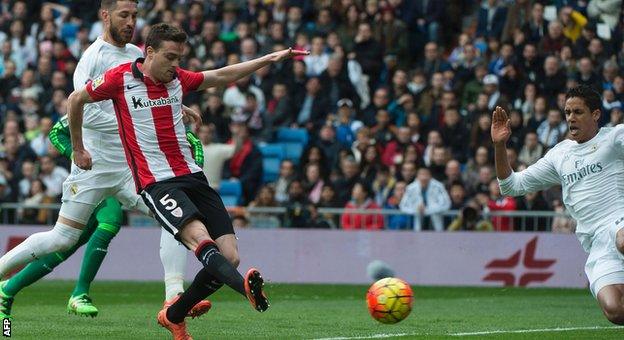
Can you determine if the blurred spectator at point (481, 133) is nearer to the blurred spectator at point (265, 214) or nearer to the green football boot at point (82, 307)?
the blurred spectator at point (265, 214)

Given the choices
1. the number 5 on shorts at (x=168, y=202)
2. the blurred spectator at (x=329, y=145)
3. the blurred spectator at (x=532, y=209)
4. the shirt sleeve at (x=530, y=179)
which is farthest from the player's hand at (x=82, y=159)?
the blurred spectator at (x=329, y=145)

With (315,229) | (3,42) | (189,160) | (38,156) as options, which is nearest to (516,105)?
(315,229)

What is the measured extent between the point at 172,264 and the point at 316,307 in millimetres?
3336

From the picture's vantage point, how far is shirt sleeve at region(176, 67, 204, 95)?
1030cm

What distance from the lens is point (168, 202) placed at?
32.0ft

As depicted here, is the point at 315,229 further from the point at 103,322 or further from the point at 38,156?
the point at 103,322

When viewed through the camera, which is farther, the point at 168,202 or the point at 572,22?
the point at 572,22

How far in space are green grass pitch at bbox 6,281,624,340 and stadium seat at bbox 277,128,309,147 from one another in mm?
5237

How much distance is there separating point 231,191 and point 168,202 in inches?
489

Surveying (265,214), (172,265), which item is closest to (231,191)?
(265,214)

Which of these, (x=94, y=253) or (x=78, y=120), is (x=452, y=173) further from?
(x=78, y=120)

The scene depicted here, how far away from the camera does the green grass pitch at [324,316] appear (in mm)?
10953

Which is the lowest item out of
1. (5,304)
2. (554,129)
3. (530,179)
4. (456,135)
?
(456,135)

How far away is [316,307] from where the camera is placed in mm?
14578
